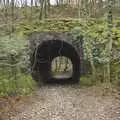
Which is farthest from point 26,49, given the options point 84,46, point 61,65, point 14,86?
point 61,65

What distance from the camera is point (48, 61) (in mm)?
19938

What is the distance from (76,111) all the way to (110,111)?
1038mm

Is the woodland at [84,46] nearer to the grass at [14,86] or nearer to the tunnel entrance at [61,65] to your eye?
the grass at [14,86]

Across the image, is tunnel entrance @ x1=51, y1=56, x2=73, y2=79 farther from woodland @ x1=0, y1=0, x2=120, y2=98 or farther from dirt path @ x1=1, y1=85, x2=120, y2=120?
dirt path @ x1=1, y1=85, x2=120, y2=120

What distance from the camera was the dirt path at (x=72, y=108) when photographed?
26.5 ft

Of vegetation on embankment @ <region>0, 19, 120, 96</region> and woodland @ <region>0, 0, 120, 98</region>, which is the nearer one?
vegetation on embankment @ <region>0, 19, 120, 96</region>

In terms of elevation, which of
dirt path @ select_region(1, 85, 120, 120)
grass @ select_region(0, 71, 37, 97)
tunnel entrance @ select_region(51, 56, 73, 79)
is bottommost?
tunnel entrance @ select_region(51, 56, 73, 79)

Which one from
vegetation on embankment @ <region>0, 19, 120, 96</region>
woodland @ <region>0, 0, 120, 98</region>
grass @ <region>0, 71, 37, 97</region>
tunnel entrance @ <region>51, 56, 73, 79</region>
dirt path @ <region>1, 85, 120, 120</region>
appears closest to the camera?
dirt path @ <region>1, 85, 120, 120</region>

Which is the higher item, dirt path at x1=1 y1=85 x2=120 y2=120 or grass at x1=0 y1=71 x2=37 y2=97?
grass at x1=0 y1=71 x2=37 y2=97

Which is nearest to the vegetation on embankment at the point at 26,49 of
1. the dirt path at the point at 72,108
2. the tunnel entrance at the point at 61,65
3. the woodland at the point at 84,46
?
the woodland at the point at 84,46

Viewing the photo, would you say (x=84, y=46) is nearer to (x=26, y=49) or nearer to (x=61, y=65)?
(x=26, y=49)

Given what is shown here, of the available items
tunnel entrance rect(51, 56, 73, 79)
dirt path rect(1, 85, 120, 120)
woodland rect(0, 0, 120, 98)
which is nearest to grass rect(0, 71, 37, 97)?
woodland rect(0, 0, 120, 98)

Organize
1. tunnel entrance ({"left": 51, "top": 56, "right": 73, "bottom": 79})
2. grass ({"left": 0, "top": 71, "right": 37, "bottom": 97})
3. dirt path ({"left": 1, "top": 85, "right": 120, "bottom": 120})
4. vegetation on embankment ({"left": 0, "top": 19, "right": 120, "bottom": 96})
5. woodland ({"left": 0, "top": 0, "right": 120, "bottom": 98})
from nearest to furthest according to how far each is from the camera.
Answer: dirt path ({"left": 1, "top": 85, "right": 120, "bottom": 120})
grass ({"left": 0, "top": 71, "right": 37, "bottom": 97})
vegetation on embankment ({"left": 0, "top": 19, "right": 120, "bottom": 96})
woodland ({"left": 0, "top": 0, "right": 120, "bottom": 98})
tunnel entrance ({"left": 51, "top": 56, "right": 73, "bottom": 79})

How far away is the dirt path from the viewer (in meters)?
8.06
